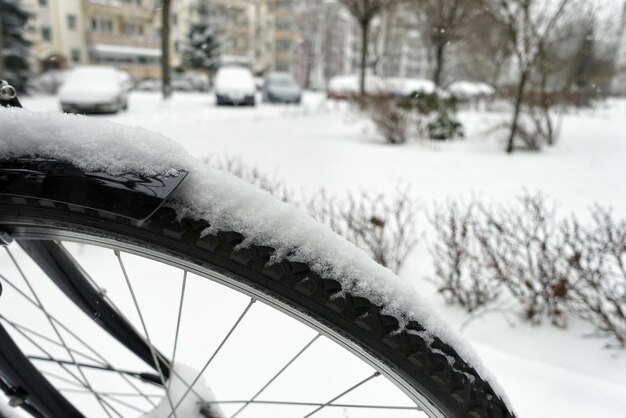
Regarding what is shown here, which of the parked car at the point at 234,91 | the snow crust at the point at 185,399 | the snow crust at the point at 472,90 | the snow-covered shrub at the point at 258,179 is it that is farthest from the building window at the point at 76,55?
the snow crust at the point at 185,399

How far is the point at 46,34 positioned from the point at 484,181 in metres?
32.2

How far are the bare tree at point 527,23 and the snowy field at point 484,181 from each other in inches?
52.3

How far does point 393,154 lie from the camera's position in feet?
19.1

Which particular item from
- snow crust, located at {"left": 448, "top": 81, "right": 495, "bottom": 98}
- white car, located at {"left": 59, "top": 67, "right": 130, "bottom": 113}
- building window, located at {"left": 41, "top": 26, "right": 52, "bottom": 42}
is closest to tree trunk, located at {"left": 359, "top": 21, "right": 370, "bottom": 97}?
white car, located at {"left": 59, "top": 67, "right": 130, "bottom": 113}

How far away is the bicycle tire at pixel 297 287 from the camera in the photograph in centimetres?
59

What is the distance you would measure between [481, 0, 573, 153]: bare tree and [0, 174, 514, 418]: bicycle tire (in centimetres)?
658

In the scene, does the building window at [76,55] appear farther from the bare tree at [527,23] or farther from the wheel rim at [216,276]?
the wheel rim at [216,276]

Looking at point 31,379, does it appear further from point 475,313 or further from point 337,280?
point 475,313

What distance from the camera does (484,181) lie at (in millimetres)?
4539

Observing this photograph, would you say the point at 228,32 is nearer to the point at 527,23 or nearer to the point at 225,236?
the point at 527,23

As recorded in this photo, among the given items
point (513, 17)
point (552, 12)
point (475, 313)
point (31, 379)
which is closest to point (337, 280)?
point (31, 379)

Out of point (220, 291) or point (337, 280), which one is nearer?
point (337, 280)

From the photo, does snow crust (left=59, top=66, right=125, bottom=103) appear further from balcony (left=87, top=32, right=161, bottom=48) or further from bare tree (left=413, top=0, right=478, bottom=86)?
balcony (left=87, top=32, right=161, bottom=48)

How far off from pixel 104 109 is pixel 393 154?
4860 mm
